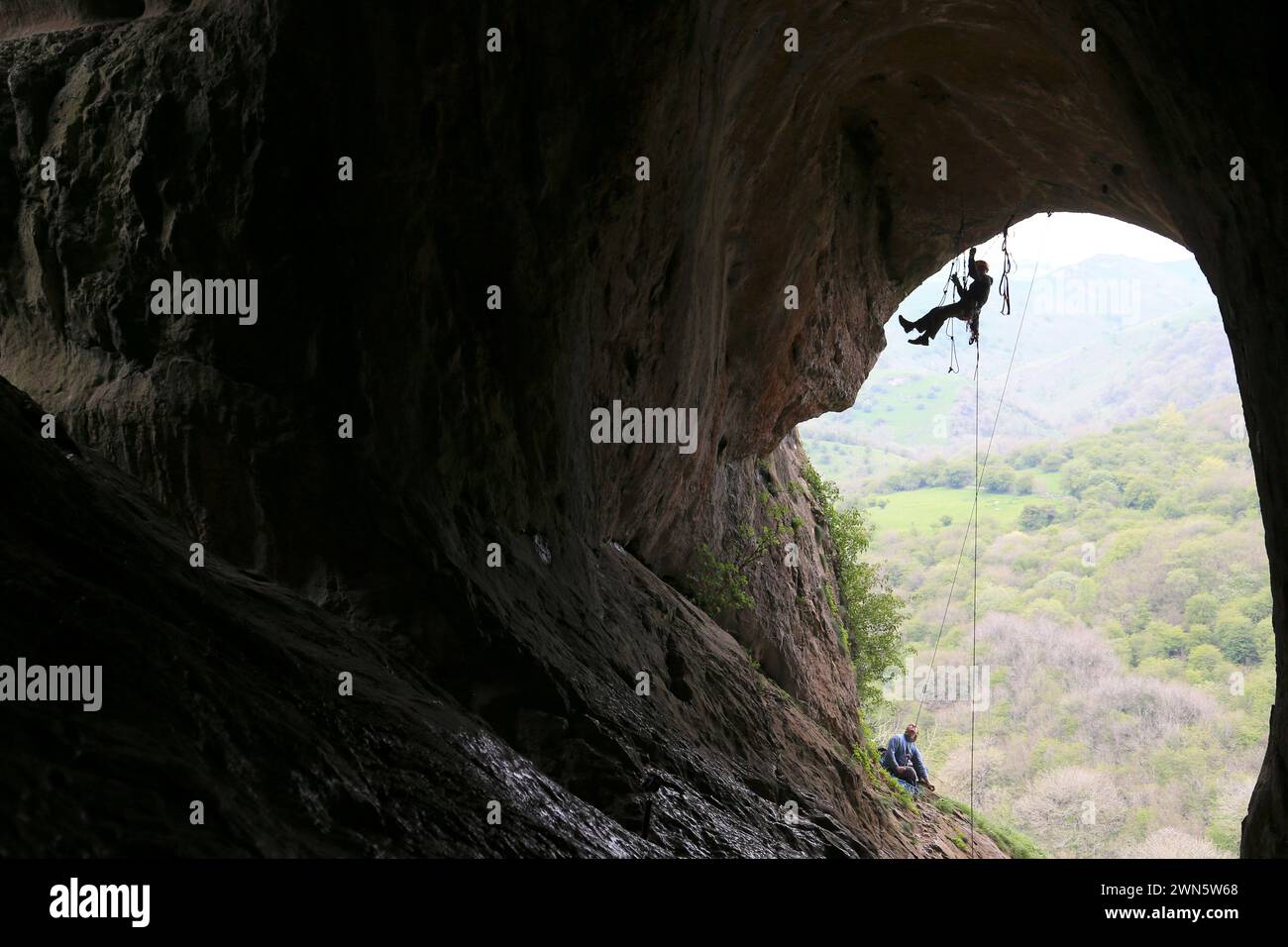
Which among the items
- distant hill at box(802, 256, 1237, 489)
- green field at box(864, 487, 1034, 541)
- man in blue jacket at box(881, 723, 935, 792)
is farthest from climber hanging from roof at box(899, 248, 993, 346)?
distant hill at box(802, 256, 1237, 489)

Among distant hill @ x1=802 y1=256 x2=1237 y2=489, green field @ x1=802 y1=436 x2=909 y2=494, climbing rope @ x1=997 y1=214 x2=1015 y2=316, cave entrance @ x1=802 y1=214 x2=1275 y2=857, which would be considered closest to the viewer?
climbing rope @ x1=997 y1=214 x2=1015 y2=316

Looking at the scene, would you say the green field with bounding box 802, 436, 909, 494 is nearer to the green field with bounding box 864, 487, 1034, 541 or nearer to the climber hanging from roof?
the green field with bounding box 864, 487, 1034, 541

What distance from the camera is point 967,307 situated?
13609mm

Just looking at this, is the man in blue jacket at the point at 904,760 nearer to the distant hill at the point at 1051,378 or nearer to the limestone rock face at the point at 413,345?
the limestone rock face at the point at 413,345

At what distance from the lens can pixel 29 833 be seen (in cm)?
240

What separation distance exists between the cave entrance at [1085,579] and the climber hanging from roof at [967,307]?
5.91 m

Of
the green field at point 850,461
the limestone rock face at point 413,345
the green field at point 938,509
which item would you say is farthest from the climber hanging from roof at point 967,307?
the green field at point 850,461

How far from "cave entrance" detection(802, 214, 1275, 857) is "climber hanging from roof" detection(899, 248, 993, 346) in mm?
5908

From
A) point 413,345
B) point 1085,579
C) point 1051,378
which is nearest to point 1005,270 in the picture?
point 413,345

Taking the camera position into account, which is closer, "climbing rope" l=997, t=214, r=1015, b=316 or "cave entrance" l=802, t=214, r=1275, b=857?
"climbing rope" l=997, t=214, r=1015, b=316

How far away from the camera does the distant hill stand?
345 feet

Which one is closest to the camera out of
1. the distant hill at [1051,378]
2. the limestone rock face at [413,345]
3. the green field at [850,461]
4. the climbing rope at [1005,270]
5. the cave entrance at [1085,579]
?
the limestone rock face at [413,345]

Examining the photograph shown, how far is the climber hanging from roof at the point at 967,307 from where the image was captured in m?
13.6
